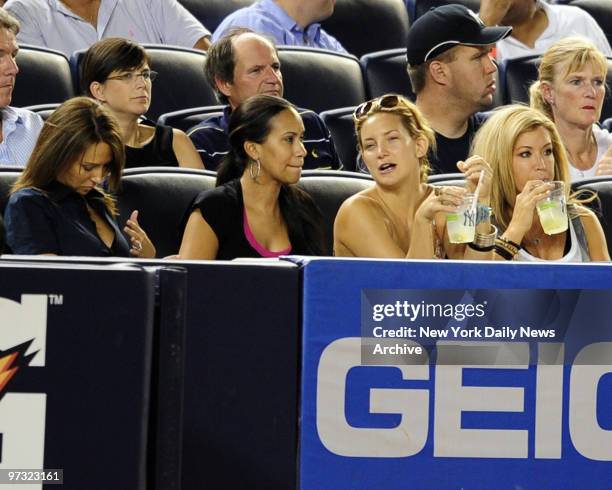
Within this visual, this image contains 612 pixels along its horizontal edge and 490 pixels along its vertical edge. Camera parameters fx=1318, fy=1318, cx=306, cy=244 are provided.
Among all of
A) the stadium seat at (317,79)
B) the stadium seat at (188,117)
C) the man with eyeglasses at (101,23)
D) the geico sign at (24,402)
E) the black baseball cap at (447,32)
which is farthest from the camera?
the man with eyeglasses at (101,23)

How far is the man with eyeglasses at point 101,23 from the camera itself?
532 centimetres

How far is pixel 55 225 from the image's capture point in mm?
3510

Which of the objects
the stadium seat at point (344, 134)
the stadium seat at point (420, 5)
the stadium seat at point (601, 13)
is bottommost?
the stadium seat at point (344, 134)

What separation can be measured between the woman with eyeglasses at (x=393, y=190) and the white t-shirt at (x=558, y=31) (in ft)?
7.25

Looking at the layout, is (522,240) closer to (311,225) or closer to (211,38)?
(311,225)

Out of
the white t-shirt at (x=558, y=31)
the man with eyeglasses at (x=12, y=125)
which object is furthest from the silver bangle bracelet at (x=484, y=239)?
the white t-shirt at (x=558, y=31)

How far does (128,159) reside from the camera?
441 cm

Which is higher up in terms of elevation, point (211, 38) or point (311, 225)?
point (211, 38)

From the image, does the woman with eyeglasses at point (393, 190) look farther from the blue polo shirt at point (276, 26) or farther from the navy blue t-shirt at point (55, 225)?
the blue polo shirt at point (276, 26)

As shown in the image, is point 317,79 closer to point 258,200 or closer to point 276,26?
point 276,26

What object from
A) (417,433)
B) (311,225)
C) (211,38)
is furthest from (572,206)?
(211,38)

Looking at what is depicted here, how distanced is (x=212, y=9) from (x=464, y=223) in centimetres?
311

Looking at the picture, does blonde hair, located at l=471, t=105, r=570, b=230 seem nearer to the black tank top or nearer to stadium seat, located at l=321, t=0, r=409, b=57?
the black tank top

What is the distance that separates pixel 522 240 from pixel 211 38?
246 cm
